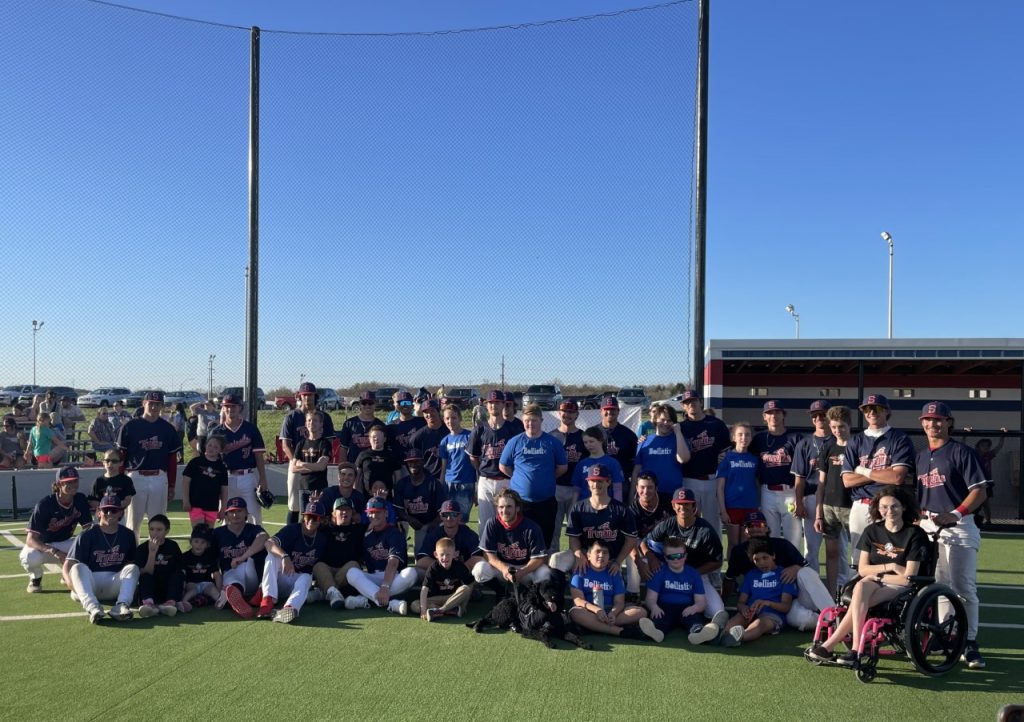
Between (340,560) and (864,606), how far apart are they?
4.08 metres

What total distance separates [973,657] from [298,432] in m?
6.01

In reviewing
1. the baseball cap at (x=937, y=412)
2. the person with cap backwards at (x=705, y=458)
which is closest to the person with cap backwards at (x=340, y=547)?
the person with cap backwards at (x=705, y=458)

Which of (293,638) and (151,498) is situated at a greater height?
(151,498)

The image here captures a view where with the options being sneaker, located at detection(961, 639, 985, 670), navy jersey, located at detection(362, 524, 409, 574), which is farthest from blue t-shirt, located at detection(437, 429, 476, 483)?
sneaker, located at detection(961, 639, 985, 670)

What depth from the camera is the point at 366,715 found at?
3986 mm

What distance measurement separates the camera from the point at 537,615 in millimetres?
5398

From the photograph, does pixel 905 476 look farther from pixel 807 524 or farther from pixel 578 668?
pixel 578 668

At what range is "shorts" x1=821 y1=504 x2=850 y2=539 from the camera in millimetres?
6199

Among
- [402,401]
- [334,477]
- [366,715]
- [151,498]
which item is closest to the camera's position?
[366,715]

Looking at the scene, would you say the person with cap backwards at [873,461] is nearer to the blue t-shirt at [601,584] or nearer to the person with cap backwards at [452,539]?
the blue t-shirt at [601,584]

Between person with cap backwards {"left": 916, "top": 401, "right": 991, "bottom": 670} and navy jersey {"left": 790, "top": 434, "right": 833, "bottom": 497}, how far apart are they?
46.3 inches

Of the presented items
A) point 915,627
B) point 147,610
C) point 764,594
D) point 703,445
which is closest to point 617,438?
point 703,445

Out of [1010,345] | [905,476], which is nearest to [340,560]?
[905,476]

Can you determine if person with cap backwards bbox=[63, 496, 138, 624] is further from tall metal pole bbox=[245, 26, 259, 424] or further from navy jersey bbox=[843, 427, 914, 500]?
navy jersey bbox=[843, 427, 914, 500]
